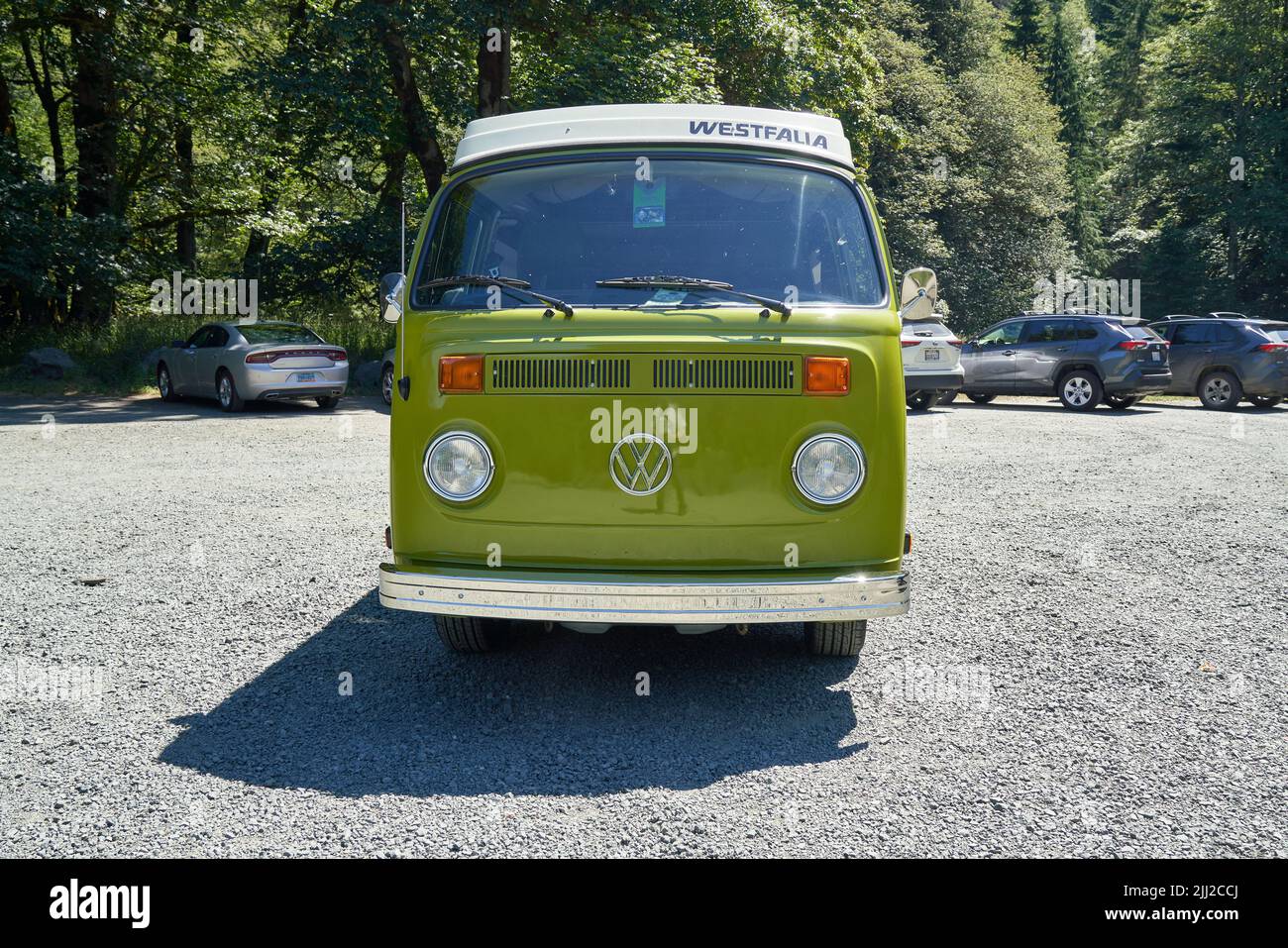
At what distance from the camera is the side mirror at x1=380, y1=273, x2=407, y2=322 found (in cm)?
488

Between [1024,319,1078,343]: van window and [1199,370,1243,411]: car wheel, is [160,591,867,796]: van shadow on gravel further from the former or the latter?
[1199,370,1243,411]: car wheel

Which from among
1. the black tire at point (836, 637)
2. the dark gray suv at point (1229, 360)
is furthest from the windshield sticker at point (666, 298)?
the dark gray suv at point (1229, 360)

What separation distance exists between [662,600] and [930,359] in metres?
15.0

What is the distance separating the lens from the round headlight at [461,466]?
427cm

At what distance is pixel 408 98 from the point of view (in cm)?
2245

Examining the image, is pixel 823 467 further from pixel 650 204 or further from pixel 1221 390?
pixel 1221 390

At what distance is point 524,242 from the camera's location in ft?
15.9

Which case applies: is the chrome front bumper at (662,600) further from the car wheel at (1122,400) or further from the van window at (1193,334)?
the van window at (1193,334)

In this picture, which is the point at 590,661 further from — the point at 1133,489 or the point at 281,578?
the point at 1133,489

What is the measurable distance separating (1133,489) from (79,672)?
8.87m

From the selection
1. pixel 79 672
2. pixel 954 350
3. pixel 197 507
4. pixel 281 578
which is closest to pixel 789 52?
pixel 954 350

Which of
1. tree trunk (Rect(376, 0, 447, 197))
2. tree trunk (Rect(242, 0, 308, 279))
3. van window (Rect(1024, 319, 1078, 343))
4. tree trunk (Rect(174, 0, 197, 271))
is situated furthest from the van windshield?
tree trunk (Rect(174, 0, 197, 271))

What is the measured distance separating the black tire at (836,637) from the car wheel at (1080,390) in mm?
16145

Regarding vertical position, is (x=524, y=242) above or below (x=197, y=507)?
above
